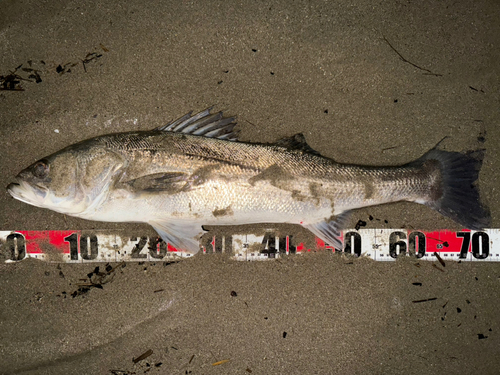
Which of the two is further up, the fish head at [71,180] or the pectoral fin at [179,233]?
the fish head at [71,180]

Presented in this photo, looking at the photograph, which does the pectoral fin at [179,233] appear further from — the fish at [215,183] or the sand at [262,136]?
the sand at [262,136]

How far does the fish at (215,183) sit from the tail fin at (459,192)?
1cm

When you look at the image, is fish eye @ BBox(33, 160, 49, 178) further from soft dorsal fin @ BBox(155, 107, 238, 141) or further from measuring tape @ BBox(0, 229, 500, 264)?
soft dorsal fin @ BBox(155, 107, 238, 141)

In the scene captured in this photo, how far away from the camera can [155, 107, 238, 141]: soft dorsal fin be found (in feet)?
11.8

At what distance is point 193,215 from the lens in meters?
3.48

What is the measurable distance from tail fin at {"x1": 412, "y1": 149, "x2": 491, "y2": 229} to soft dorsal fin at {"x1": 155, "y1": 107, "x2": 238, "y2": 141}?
2.46 m

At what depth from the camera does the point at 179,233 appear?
11.7 ft

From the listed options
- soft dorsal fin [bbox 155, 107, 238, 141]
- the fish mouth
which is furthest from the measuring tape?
soft dorsal fin [bbox 155, 107, 238, 141]

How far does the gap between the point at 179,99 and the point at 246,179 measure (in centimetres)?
144

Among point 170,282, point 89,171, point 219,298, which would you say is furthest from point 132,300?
point 89,171

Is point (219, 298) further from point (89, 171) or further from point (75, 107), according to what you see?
point (75, 107)

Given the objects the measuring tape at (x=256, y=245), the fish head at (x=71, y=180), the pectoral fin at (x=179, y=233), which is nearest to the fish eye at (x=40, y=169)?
the fish head at (x=71, y=180)

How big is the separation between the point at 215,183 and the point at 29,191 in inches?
76.3

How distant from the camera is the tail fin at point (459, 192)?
12.1 feet
